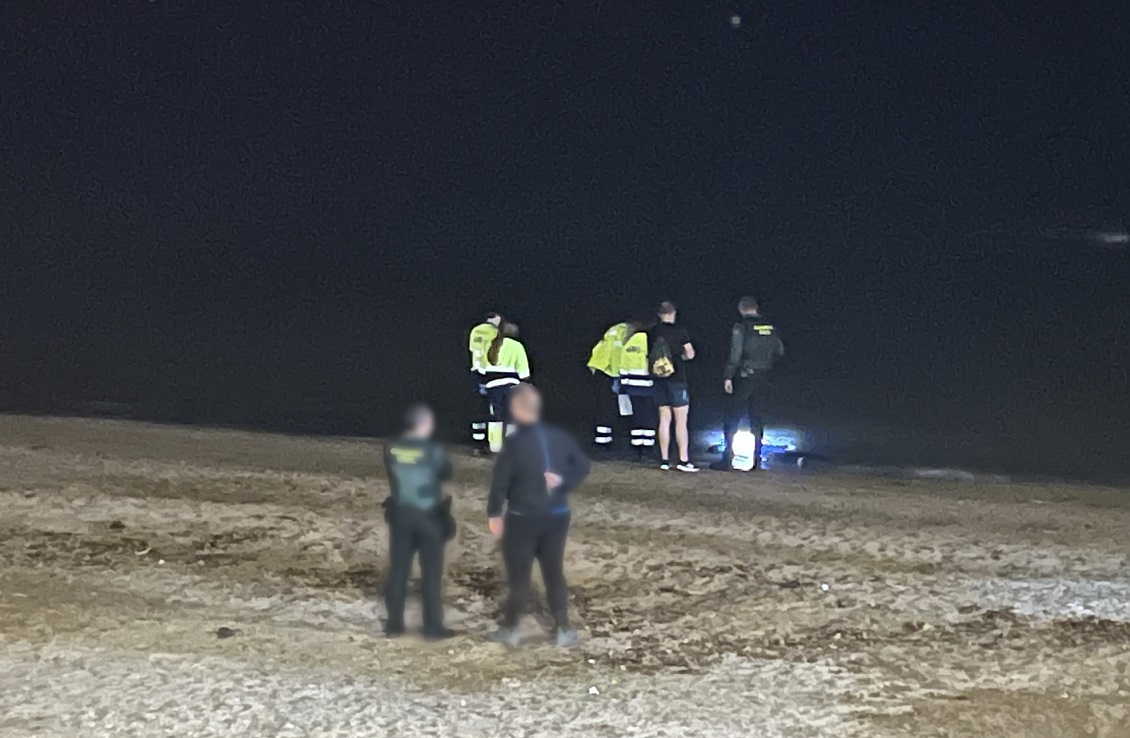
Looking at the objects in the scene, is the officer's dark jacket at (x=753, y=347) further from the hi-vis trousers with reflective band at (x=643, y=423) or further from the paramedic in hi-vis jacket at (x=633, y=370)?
the hi-vis trousers with reflective band at (x=643, y=423)

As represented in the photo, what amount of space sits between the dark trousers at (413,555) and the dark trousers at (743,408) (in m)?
7.22

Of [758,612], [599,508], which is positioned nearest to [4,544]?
[599,508]

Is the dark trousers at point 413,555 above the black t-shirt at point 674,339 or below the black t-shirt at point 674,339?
below

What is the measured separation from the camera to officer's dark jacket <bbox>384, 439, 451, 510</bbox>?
679 centimetres

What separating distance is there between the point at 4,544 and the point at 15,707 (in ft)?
13.7

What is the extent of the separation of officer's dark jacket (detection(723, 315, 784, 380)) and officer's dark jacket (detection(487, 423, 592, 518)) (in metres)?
7.34

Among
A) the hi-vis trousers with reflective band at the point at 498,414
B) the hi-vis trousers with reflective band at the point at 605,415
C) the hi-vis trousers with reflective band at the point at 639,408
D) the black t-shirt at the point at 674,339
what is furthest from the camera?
the hi-vis trousers with reflective band at the point at 605,415

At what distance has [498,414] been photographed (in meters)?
14.2

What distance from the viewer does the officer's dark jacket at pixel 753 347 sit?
14.0m

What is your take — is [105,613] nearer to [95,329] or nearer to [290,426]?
[290,426]

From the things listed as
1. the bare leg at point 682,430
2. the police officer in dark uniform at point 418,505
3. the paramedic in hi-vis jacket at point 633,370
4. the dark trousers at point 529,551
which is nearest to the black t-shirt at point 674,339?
the paramedic in hi-vis jacket at point 633,370

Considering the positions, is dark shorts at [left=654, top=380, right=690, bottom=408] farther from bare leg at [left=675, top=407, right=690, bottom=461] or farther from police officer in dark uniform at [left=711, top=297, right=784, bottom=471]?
police officer in dark uniform at [left=711, top=297, right=784, bottom=471]

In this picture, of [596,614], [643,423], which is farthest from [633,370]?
[596,614]

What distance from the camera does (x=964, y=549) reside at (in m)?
10.5
